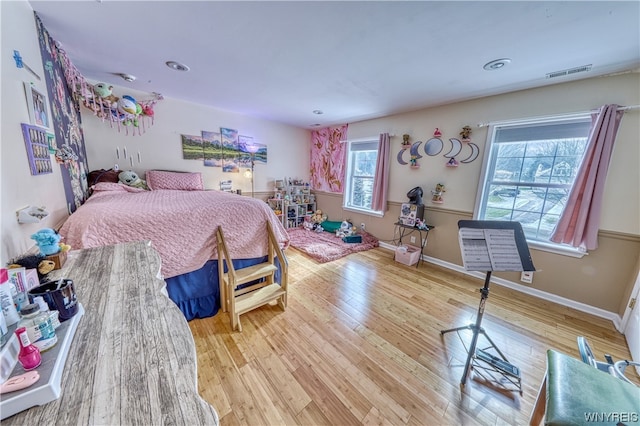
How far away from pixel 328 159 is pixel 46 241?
162 inches

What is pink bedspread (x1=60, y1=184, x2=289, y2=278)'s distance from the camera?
149 cm

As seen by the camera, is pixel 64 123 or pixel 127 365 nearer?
pixel 127 365

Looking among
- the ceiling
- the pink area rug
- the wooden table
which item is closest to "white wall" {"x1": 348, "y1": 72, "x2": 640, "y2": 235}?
the ceiling

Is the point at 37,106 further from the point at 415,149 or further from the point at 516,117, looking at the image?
the point at 516,117

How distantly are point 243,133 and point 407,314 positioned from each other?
3.76 meters

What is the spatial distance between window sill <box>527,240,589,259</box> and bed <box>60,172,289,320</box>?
110 inches

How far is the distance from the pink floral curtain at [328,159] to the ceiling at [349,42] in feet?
5.84

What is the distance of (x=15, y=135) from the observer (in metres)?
1.10

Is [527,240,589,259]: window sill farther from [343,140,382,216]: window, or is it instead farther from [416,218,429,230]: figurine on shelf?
[343,140,382,216]: window

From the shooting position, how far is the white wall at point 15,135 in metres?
0.99

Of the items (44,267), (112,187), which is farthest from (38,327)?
(112,187)

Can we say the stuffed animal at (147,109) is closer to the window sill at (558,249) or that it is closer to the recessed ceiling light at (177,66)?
the recessed ceiling light at (177,66)

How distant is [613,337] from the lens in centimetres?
182

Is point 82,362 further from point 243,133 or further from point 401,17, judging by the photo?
point 243,133
